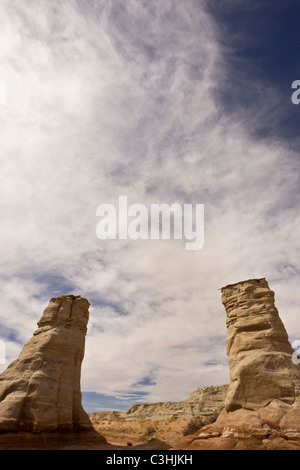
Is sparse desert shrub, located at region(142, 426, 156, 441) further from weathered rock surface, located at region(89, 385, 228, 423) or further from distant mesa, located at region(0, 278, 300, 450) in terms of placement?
weathered rock surface, located at region(89, 385, 228, 423)

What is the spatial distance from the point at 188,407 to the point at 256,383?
6245 centimetres

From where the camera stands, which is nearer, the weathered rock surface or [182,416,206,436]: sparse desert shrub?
[182,416,206,436]: sparse desert shrub

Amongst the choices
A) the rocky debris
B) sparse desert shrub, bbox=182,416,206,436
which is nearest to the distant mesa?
the rocky debris

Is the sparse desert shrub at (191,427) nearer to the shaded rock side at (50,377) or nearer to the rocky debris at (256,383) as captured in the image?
the shaded rock side at (50,377)

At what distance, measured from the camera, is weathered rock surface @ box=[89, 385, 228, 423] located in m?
65.9

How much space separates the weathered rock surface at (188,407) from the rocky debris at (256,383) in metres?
50.2

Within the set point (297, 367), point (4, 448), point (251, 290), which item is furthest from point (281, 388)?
point (4, 448)

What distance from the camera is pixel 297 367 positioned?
18875 mm

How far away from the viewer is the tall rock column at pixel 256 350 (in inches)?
699

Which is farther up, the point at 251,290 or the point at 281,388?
the point at 251,290

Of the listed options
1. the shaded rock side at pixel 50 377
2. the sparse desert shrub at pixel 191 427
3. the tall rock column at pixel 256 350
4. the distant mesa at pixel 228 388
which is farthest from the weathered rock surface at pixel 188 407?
the tall rock column at pixel 256 350

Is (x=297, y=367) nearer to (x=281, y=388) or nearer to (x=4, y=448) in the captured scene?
(x=281, y=388)

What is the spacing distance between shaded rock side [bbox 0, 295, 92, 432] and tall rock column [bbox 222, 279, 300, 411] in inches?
570
